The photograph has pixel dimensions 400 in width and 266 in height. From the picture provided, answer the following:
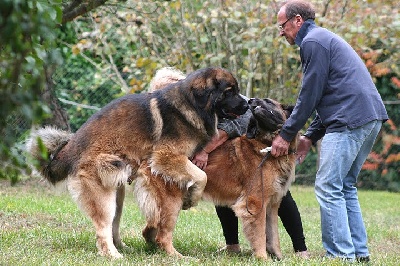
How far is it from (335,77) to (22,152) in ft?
9.95

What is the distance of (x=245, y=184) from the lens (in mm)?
5406

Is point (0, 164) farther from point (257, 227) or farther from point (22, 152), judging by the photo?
point (257, 227)

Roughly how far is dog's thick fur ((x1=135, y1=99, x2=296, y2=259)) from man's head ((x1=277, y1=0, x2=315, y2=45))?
644 mm

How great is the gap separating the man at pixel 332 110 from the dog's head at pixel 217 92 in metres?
0.46

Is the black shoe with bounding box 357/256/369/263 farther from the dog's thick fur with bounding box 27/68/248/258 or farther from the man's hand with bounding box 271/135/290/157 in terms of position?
the dog's thick fur with bounding box 27/68/248/258

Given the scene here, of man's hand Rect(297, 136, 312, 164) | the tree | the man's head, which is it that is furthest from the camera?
man's hand Rect(297, 136, 312, 164)

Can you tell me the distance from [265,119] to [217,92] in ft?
1.52

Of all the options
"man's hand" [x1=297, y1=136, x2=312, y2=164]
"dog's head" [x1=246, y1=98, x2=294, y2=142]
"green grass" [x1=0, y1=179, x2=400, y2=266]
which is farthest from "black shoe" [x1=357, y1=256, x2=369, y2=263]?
"dog's head" [x1=246, y1=98, x2=294, y2=142]

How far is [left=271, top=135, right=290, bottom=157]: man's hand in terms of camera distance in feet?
16.9

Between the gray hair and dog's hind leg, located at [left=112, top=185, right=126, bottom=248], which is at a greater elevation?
the gray hair

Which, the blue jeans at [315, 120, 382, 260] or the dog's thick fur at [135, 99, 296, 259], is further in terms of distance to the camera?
the dog's thick fur at [135, 99, 296, 259]

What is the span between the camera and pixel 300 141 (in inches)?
218

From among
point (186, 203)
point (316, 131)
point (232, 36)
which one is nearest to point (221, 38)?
point (232, 36)

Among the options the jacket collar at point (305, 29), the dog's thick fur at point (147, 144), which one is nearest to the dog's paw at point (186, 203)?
the dog's thick fur at point (147, 144)
